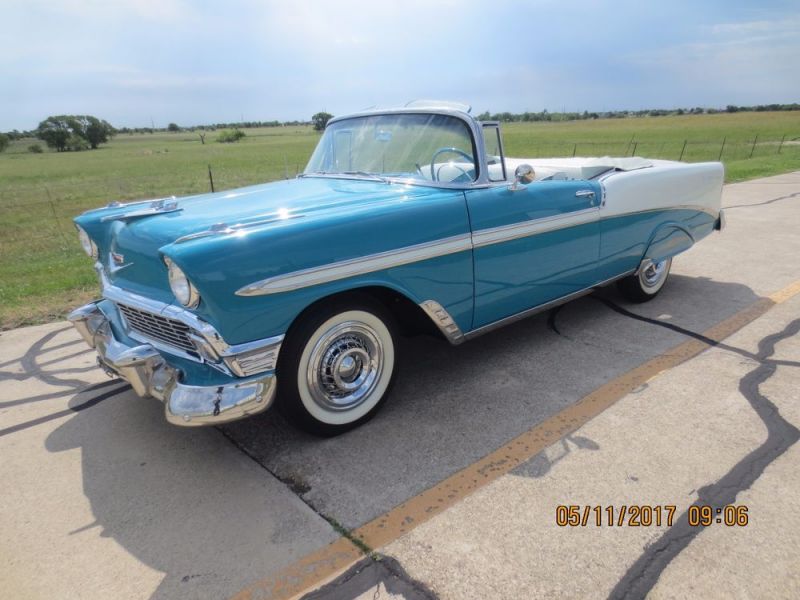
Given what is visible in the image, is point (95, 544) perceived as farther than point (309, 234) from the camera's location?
No

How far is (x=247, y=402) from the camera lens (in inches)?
96.7

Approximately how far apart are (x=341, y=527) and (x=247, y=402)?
2.20 ft

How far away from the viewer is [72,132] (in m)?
79.2

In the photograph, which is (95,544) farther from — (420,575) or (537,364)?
(537,364)

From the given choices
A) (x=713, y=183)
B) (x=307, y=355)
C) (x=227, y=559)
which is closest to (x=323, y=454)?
(x=307, y=355)

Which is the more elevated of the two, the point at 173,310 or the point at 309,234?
the point at 309,234

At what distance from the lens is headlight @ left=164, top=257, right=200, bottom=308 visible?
239cm

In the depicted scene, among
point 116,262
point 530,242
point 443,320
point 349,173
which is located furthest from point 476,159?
point 116,262

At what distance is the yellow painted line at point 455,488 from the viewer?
2018 mm

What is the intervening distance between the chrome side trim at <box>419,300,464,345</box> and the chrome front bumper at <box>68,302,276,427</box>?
3.14 ft

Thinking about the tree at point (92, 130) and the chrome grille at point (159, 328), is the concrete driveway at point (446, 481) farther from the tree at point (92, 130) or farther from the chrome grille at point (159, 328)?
the tree at point (92, 130)

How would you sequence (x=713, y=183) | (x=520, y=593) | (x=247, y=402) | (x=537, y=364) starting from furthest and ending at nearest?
(x=713, y=183)
(x=537, y=364)
(x=247, y=402)
(x=520, y=593)

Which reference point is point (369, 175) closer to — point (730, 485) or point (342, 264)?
point (342, 264)

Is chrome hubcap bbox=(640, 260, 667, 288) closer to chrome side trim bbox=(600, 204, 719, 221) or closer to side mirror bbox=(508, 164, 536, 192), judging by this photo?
chrome side trim bbox=(600, 204, 719, 221)
